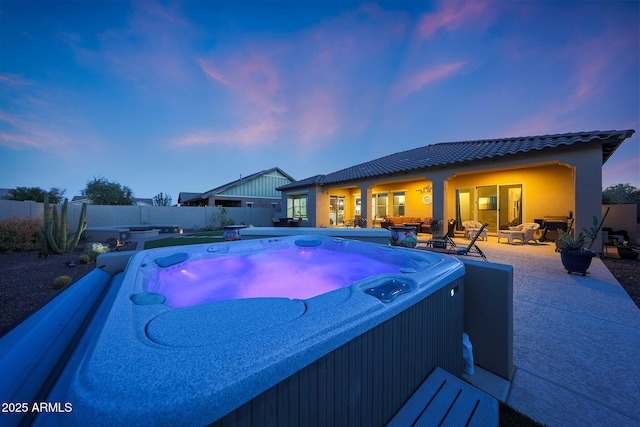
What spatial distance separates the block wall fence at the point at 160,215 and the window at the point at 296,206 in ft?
4.40

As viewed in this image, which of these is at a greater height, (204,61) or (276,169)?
(204,61)

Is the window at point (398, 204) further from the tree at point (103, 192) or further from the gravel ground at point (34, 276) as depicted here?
the tree at point (103, 192)

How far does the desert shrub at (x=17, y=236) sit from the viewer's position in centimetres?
608

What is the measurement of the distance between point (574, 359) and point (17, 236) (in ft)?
37.3

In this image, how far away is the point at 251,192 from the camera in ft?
64.6

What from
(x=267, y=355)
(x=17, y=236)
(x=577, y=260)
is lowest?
(x=577, y=260)

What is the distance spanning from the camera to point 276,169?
2089 centimetres

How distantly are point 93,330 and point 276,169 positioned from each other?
67.0 feet

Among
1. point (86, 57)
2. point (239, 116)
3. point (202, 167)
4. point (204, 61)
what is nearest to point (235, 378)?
point (204, 61)

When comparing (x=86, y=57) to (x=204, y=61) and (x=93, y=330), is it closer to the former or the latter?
(x=204, y=61)

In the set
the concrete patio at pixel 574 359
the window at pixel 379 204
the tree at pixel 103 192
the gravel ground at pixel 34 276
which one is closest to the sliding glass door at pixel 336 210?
the window at pixel 379 204

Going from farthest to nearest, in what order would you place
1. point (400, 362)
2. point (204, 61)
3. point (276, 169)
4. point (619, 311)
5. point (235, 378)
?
point (276, 169)
point (204, 61)
point (619, 311)
point (400, 362)
point (235, 378)

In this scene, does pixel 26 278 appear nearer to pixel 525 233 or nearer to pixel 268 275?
pixel 268 275

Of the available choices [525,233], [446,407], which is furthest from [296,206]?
[446,407]
